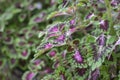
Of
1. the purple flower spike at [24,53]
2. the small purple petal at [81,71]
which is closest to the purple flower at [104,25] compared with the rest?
the small purple petal at [81,71]

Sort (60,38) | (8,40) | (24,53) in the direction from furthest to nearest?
(8,40) → (24,53) → (60,38)

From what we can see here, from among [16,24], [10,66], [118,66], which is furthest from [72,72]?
[16,24]

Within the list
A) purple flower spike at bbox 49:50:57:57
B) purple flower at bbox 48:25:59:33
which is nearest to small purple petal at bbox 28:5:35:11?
purple flower spike at bbox 49:50:57:57

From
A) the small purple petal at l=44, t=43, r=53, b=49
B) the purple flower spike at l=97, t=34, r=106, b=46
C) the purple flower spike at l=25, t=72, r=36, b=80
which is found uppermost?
the small purple petal at l=44, t=43, r=53, b=49

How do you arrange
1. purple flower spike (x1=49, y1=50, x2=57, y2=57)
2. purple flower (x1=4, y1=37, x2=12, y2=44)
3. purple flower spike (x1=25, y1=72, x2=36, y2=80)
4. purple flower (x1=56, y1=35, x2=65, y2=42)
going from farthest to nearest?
purple flower (x1=4, y1=37, x2=12, y2=44) → purple flower spike (x1=25, y1=72, x2=36, y2=80) → purple flower spike (x1=49, y1=50, x2=57, y2=57) → purple flower (x1=56, y1=35, x2=65, y2=42)

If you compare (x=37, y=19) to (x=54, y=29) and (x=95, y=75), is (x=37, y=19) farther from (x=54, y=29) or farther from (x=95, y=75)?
(x=95, y=75)

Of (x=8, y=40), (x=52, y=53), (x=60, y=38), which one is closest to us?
(x=60, y=38)

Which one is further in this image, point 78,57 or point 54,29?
point 54,29

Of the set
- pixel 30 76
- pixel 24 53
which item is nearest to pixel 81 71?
pixel 30 76

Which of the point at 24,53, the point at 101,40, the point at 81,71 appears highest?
the point at 101,40

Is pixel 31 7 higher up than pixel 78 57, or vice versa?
pixel 78 57

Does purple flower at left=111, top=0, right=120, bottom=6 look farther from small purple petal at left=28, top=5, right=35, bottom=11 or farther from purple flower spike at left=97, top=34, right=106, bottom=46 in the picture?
small purple petal at left=28, top=5, right=35, bottom=11

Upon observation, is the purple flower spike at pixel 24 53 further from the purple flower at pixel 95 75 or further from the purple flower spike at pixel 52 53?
the purple flower at pixel 95 75
